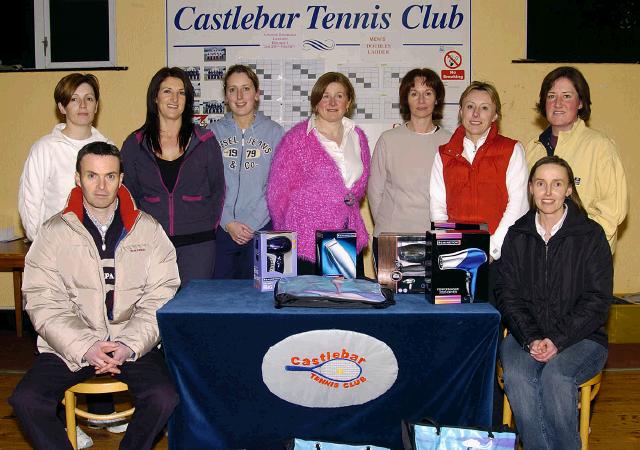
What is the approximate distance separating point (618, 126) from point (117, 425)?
12.5 feet

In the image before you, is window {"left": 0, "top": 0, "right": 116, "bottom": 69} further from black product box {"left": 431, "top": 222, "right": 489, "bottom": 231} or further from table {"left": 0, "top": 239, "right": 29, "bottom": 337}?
black product box {"left": 431, "top": 222, "right": 489, "bottom": 231}

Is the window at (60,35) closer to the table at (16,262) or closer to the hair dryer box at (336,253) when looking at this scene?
the table at (16,262)

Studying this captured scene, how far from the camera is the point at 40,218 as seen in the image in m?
3.14

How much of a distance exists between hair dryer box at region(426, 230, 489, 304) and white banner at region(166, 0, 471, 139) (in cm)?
228

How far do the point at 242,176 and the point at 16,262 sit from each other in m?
1.80

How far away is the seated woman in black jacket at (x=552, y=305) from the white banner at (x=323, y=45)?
6.90 feet

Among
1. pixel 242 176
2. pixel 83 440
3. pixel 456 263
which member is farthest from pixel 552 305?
pixel 83 440

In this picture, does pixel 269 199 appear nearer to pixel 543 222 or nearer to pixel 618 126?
pixel 543 222

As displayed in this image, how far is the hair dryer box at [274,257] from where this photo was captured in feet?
8.43

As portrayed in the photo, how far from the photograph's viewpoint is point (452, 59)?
459 centimetres

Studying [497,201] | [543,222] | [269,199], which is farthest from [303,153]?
[543,222]

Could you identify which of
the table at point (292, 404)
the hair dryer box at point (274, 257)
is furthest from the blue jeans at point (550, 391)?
the hair dryer box at point (274, 257)

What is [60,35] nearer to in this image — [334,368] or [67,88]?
[67,88]

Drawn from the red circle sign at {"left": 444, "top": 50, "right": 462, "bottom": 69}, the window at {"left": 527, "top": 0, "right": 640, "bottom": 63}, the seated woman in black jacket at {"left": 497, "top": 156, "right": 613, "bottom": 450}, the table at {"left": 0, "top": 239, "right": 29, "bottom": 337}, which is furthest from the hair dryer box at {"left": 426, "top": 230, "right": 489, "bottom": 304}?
the table at {"left": 0, "top": 239, "right": 29, "bottom": 337}
